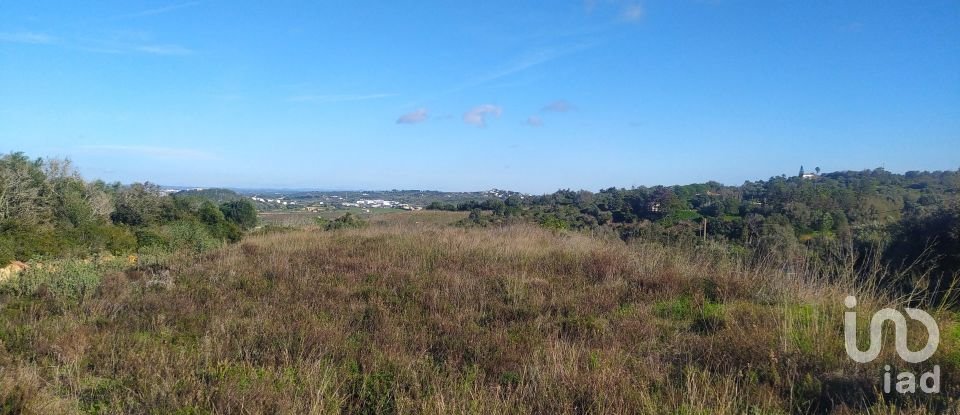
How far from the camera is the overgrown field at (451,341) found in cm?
306

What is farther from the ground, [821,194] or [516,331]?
[821,194]

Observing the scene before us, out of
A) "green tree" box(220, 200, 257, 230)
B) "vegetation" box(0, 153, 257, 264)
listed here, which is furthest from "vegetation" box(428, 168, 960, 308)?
"green tree" box(220, 200, 257, 230)

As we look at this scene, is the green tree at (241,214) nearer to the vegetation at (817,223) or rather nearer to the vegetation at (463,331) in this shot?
the vegetation at (817,223)

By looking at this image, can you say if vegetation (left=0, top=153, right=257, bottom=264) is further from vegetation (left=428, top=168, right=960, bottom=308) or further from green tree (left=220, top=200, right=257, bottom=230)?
vegetation (left=428, top=168, right=960, bottom=308)

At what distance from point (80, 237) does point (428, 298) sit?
14.6 metres

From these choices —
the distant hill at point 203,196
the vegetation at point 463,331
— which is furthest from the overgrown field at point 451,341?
the distant hill at point 203,196

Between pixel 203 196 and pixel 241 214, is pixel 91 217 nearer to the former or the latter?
pixel 241 214

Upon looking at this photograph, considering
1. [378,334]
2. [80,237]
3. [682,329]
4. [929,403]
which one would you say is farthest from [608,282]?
[80,237]

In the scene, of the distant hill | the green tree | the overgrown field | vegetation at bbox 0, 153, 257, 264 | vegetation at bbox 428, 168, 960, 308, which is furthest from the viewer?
the distant hill

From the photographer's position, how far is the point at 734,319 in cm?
479

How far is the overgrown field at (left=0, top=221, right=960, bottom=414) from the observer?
10.0 ft

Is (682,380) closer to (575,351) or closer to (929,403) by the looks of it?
(575,351)

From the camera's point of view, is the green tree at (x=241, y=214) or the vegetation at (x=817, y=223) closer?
the vegetation at (x=817, y=223)

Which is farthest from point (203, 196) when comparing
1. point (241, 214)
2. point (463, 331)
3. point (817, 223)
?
point (463, 331)
